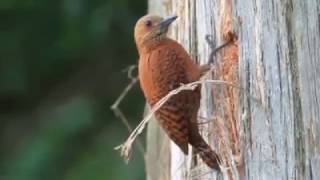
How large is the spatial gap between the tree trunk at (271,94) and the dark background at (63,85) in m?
3.55

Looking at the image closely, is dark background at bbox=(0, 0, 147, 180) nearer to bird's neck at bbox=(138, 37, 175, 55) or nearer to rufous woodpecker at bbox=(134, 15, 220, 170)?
bird's neck at bbox=(138, 37, 175, 55)

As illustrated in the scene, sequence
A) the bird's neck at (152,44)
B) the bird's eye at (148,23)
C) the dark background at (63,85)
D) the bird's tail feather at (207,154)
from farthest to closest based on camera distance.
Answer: the dark background at (63,85)
the bird's eye at (148,23)
the bird's neck at (152,44)
the bird's tail feather at (207,154)

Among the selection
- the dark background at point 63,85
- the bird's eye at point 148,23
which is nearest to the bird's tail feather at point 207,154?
the bird's eye at point 148,23

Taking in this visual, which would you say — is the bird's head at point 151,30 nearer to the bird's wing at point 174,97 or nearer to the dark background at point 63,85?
the bird's wing at point 174,97

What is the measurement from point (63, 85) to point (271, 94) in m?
4.41

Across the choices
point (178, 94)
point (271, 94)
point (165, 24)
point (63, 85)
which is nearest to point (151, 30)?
point (165, 24)

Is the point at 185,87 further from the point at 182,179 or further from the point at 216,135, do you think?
the point at 182,179

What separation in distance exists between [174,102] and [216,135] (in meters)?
0.19

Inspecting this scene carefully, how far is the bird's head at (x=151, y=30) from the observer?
487cm

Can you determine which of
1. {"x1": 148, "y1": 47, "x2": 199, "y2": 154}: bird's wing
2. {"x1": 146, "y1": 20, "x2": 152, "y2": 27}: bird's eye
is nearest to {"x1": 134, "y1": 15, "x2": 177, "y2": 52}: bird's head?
{"x1": 146, "y1": 20, "x2": 152, "y2": 27}: bird's eye

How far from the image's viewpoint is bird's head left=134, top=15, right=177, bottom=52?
4871 mm

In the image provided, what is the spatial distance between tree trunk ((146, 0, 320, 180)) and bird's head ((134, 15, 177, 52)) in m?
0.51

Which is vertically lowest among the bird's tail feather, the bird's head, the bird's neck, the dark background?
the dark background

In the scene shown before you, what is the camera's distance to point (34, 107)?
335 inches
